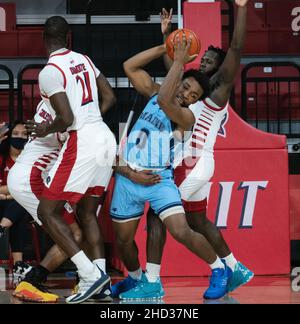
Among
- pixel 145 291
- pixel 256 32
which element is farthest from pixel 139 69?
pixel 256 32

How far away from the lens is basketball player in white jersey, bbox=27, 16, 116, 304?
6.94 meters

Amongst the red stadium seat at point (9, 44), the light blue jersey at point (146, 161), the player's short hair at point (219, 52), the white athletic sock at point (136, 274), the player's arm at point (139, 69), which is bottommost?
the white athletic sock at point (136, 274)

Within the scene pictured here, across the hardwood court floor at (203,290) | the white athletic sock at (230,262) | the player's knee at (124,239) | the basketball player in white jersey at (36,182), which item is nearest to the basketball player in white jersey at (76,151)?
the player's knee at (124,239)

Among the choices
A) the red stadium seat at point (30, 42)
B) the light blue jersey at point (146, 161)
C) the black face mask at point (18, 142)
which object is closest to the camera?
the light blue jersey at point (146, 161)

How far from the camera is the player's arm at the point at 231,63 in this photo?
299 inches

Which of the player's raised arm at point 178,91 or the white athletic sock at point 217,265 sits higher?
the player's raised arm at point 178,91

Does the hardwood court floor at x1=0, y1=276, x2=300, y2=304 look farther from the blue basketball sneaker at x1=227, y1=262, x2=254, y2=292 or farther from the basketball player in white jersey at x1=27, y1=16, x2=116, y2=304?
the basketball player in white jersey at x1=27, y1=16, x2=116, y2=304

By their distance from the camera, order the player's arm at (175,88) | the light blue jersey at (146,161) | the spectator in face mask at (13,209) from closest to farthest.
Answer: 1. the player's arm at (175,88)
2. the light blue jersey at (146,161)
3. the spectator in face mask at (13,209)

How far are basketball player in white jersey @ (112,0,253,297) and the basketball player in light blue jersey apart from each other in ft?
0.86

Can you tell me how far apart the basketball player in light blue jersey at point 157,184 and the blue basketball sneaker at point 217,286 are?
0.6 inches

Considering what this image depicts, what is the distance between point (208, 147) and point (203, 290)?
1.21 m

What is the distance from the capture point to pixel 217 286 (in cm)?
738

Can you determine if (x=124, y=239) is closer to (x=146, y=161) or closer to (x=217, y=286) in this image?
(x=146, y=161)

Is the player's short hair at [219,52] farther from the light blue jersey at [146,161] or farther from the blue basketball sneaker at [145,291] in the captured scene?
the blue basketball sneaker at [145,291]
